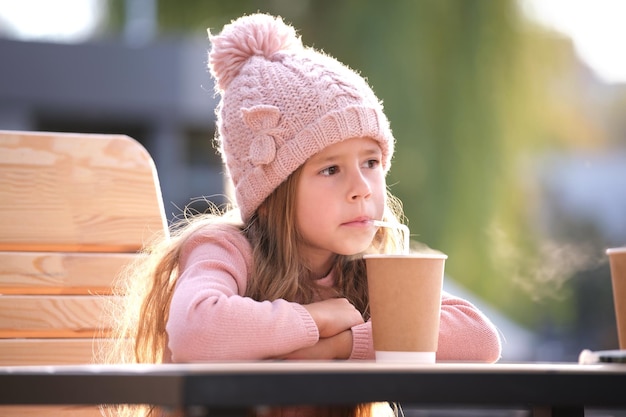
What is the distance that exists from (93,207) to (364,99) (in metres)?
0.73

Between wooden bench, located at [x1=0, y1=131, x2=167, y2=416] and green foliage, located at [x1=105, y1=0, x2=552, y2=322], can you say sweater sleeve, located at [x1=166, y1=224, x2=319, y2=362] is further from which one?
green foliage, located at [x1=105, y1=0, x2=552, y2=322]

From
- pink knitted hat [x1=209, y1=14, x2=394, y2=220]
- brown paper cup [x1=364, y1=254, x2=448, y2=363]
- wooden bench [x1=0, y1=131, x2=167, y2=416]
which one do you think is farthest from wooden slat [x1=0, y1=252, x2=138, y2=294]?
brown paper cup [x1=364, y1=254, x2=448, y2=363]

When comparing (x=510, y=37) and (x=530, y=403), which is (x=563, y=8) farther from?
(x=530, y=403)

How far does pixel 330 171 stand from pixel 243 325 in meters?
0.54

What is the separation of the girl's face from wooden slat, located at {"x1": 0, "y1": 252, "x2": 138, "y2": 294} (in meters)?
0.54

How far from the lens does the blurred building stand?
42.5ft

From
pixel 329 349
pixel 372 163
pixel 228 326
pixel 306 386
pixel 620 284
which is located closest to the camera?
pixel 306 386

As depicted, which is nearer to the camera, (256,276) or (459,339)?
(459,339)

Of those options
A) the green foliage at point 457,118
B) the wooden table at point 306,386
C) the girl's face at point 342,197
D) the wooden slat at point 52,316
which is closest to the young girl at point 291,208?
the girl's face at point 342,197

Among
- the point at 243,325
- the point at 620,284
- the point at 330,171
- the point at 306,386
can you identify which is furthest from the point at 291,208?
the point at 306,386

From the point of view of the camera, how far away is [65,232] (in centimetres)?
244

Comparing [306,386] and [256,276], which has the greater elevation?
[256,276]

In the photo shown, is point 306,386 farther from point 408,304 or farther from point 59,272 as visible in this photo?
point 59,272

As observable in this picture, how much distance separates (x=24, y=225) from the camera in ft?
7.89
